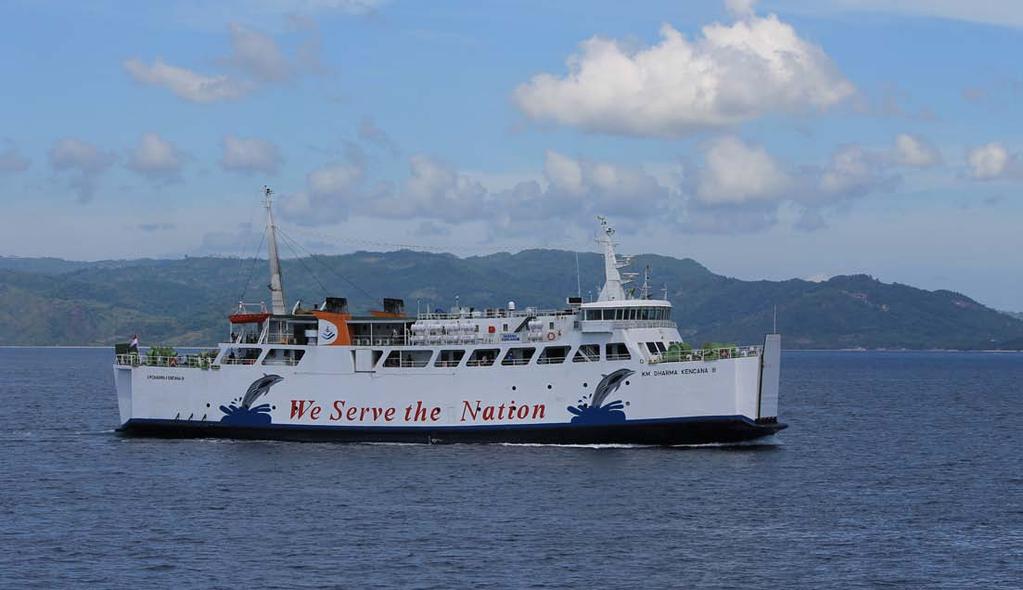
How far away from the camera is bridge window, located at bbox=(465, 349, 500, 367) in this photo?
51.0 meters

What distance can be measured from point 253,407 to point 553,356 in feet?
41.8

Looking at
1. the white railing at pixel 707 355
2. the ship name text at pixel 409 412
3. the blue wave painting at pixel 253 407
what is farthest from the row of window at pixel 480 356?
the ship name text at pixel 409 412

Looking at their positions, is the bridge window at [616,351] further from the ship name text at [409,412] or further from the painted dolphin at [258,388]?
the painted dolphin at [258,388]

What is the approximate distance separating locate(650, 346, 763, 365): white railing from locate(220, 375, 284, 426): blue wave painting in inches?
614

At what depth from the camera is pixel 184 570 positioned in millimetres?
31875

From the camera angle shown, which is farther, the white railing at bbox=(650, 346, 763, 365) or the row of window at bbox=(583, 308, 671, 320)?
the row of window at bbox=(583, 308, 671, 320)

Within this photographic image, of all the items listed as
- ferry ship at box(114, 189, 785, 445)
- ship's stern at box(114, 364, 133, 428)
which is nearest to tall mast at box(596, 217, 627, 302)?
ferry ship at box(114, 189, 785, 445)

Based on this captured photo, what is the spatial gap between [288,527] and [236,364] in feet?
59.6

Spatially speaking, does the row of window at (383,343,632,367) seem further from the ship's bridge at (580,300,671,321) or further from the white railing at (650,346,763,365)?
the white railing at (650,346,763,365)

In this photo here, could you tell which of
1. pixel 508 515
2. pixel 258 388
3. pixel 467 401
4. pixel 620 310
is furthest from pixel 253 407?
pixel 508 515

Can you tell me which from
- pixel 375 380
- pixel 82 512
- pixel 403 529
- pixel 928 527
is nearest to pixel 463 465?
pixel 375 380

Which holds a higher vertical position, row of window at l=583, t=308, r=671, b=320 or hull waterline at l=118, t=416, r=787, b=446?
row of window at l=583, t=308, r=671, b=320

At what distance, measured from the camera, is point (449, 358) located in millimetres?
51594

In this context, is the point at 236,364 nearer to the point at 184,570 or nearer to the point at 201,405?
the point at 201,405
